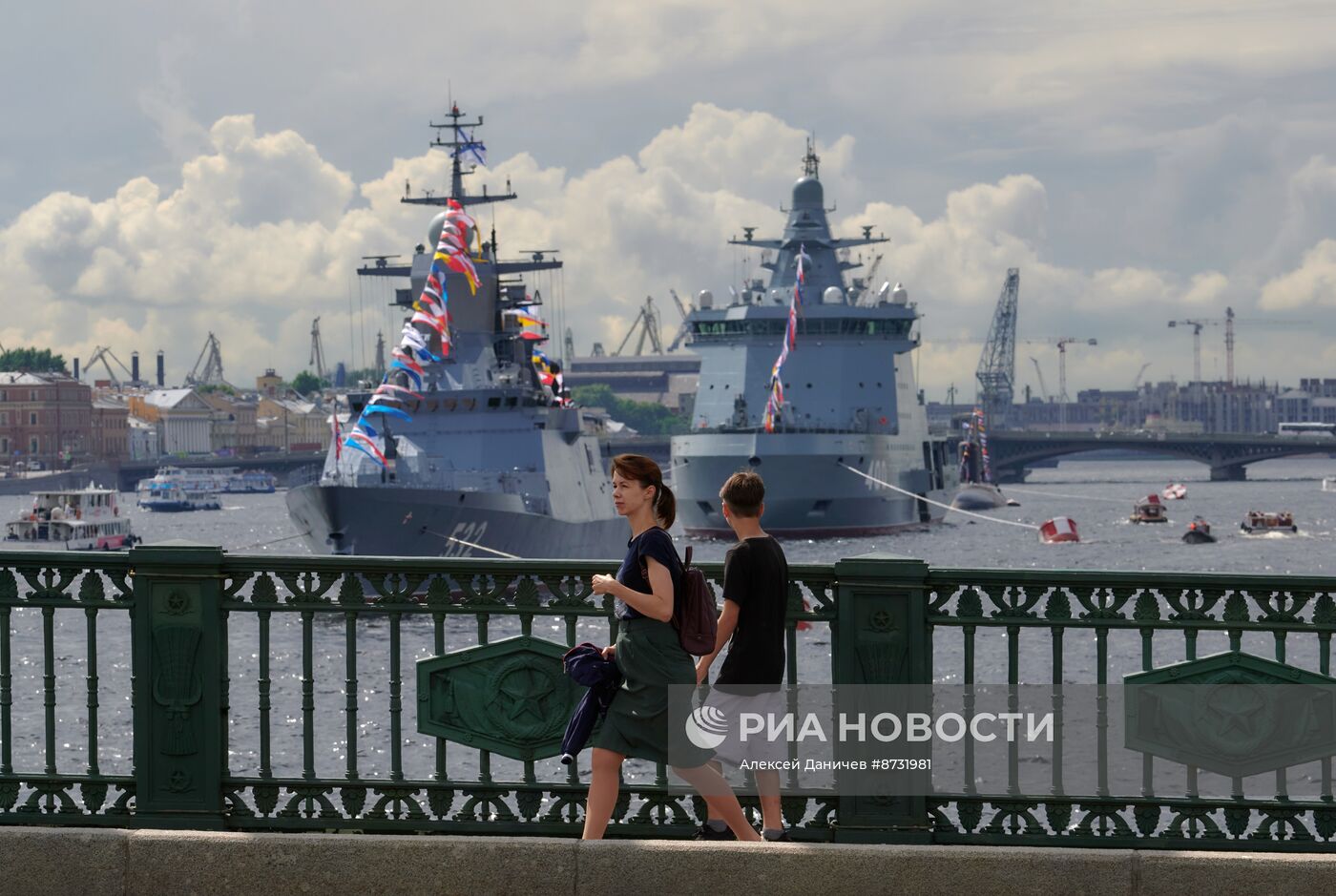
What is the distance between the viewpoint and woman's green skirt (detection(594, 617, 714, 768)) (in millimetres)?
7477

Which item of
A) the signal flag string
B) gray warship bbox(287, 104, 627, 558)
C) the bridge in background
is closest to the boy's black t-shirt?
gray warship bbox(287, 104, 627, 558)

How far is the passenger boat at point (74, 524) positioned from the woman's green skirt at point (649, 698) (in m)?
88.8

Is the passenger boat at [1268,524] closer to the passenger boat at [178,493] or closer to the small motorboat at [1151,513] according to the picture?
the small motorboat at [1151,513]

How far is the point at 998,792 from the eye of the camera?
25.8 feet

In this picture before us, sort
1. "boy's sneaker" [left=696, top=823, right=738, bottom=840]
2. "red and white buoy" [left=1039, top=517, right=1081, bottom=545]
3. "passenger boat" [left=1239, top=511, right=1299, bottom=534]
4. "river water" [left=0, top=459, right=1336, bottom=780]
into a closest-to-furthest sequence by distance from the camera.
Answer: "boy's sneaker" [left=696, top=823, right=738, bottom=840]
"river water" [left=0, top=459, right=1336, bottom=780]
"red and white buoy" [left=1039, top=517, right=1081, bottom=545]
"passenger boat" [left=1239, top=511, right=1299, bottom=534]

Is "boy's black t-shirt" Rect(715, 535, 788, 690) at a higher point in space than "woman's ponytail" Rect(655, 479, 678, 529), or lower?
lower

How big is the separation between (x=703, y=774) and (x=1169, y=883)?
6.40 ft

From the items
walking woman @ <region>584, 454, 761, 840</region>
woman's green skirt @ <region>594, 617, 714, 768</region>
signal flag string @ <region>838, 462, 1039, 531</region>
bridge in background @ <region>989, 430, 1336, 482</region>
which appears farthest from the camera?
bridge in background @ <region>989, 430, 1336, 482</region>

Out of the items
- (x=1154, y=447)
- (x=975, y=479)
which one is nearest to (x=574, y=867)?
(x=975, y=479)

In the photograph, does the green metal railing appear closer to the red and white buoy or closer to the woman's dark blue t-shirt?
the woman's dark blue t-shirt

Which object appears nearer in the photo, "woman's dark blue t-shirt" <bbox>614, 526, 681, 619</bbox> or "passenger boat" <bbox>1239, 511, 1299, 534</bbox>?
"woman's dark blue t-shirt" <bbox>614, 526, 681, 619</bbox>

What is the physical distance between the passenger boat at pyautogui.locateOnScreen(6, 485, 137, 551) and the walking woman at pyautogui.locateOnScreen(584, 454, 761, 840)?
88746 mm

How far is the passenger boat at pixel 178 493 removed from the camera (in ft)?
523

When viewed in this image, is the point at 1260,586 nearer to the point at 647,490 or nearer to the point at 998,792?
the point at 998,792
